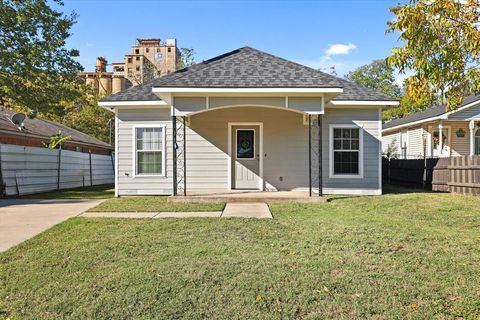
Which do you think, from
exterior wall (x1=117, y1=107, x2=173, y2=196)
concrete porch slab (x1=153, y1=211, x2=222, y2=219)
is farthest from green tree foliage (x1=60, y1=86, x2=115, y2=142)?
concrete porch slab (x1=153, y1=211, x2=222, y2=219)

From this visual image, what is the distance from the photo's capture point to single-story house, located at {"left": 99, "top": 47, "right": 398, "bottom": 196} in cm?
1194

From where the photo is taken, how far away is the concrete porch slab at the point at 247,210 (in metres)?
8.02

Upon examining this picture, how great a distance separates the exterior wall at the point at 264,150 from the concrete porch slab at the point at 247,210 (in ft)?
8.53

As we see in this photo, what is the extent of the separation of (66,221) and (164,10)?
11.3 metres

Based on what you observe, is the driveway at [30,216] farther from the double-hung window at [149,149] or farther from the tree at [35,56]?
the tree at [35,56]

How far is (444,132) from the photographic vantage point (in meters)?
18.7

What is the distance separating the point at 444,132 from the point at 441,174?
7168 mm

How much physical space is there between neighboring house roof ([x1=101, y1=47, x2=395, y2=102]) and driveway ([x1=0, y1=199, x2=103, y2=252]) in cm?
357

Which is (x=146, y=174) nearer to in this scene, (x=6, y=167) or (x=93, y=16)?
(x=6, y=167)

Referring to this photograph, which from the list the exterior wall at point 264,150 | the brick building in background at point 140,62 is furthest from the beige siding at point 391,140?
the brick building in background at point 140,62

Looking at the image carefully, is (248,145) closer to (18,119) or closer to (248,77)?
(248,77)

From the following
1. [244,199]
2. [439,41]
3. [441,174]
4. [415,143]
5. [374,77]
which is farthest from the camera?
[374,77]

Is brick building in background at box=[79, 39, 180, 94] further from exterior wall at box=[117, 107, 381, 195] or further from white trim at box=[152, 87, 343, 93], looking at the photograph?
white trim at box=[152, 87, 343, 93]

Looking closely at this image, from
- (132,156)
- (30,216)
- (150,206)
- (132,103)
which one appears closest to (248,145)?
(132,156)
